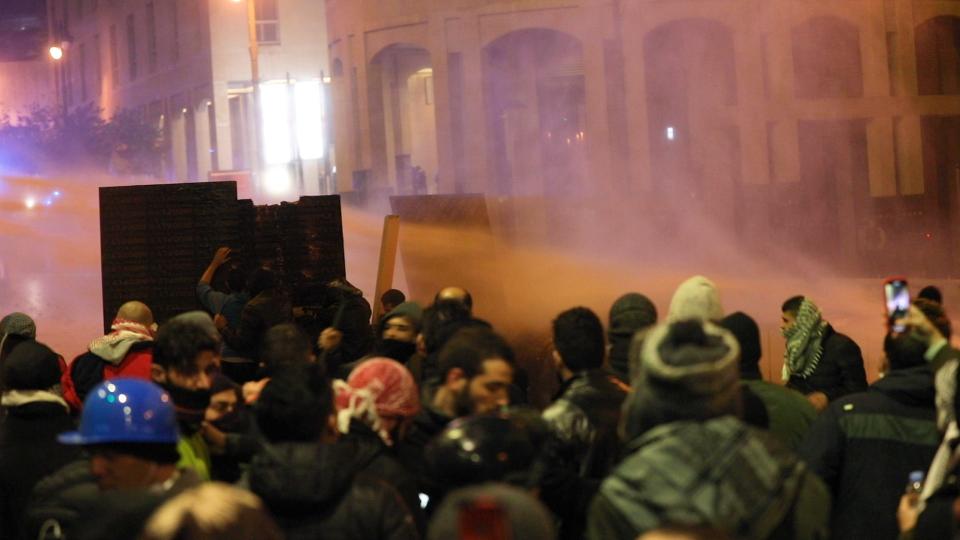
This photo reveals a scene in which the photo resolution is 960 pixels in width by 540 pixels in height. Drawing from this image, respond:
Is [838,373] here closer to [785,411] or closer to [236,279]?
[785,411]

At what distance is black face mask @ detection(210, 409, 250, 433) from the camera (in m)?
4.80

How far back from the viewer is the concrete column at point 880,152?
18.7 m

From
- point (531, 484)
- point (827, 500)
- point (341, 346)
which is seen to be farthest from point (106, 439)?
point (341, 346)

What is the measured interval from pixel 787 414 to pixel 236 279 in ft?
14.7

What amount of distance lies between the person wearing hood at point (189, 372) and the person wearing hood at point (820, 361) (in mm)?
3286

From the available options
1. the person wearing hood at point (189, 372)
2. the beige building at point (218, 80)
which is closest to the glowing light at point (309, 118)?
the beige building at point (218, 80)

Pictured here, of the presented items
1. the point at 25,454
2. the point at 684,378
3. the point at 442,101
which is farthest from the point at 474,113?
the point at 684,378

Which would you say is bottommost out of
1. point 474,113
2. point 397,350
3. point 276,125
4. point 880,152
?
point 397,350

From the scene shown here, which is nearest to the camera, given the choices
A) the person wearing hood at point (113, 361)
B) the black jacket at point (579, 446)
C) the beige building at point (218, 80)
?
the black jacket at point (579, 446)

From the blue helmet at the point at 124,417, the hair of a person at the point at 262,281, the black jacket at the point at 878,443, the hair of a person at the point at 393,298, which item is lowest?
the black jacket at the point at 878,443

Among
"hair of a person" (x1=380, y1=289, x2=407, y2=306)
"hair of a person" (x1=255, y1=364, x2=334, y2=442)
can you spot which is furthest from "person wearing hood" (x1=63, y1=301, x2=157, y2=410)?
"hair of a person" (x1=255, y1=364, x2=334, y2=442)

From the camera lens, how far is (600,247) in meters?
19.5

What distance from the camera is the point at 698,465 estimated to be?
3.02 m

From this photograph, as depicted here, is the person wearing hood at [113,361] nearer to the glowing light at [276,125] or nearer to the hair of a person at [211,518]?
the hair of a person at [211,518]
